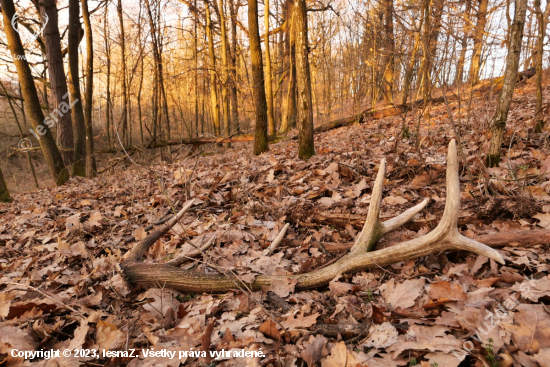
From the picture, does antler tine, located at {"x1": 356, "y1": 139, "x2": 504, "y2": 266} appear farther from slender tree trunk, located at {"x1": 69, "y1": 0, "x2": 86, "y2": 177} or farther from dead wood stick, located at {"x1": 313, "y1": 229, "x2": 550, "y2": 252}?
slender tree trunk, located at {"x1": 69, "y1": 0, "x2": 86, "y2": 177}

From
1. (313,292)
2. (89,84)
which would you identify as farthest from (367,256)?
(89,84)

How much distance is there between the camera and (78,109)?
32.1ft

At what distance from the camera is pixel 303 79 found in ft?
18.1

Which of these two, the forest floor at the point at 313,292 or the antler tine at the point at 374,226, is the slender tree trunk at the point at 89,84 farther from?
the antler tine at the point at 374,226

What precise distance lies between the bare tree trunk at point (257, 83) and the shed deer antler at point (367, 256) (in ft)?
19.3

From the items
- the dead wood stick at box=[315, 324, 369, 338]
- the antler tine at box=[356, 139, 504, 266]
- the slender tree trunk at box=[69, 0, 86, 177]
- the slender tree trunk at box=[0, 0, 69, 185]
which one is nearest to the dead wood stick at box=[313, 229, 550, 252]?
the antler tine at box=[356, 139, 504, 266]

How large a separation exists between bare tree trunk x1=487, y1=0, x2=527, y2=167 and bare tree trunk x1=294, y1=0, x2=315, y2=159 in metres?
3.10

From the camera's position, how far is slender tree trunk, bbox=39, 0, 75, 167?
8570mm

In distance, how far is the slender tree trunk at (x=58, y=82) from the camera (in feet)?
28.1

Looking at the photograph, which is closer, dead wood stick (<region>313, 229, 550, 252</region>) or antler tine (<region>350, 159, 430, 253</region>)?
dead wood stick (<region>313, 229, 550, 252</region>)

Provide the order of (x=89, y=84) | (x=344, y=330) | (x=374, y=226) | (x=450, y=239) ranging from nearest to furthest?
(x=344, y=330) < (x=450, y=239) < (x=374, y=226) < (x=89, y=84)

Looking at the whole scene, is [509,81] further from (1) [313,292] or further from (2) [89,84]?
(2) [89,84]

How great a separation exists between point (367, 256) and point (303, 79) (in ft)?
14.0

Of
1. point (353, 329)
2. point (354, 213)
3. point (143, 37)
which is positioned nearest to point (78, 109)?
point (143, 37)
